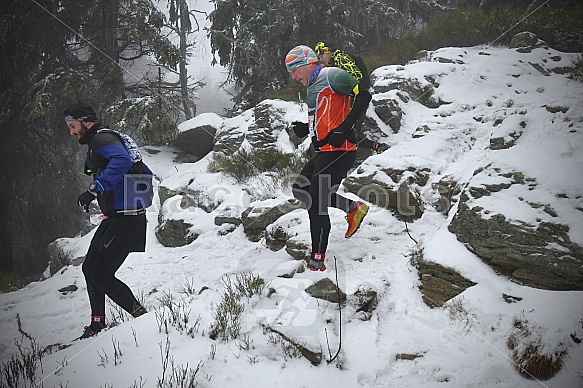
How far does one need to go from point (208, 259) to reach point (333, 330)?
2725 millimetres

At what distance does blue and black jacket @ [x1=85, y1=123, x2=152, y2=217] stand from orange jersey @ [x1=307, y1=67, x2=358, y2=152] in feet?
5.93

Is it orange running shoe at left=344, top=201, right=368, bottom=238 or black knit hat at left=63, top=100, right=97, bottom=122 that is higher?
black knit hat at left=63, top=100, right=97, bottom=122

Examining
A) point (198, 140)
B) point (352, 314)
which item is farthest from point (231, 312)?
point (198, 140)

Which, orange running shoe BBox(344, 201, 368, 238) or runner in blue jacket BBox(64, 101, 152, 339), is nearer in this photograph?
runner in blue jacket BBox(64, 101, 152, 339)

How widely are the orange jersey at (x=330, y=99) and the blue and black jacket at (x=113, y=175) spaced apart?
1.81 m

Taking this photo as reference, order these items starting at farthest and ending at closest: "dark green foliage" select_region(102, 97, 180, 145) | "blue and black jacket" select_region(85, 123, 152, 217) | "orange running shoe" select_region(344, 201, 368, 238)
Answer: "dark green foliage" select_region(102, 97, 180, 145)
"orange running shoe" select_region(344, 201, 368, 238)
"blue and black jacket" select_region(85, 123, 152, 217)

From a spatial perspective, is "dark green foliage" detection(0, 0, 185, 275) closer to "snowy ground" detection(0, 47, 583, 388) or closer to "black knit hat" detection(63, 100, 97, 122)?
"snowy ground" detection(0, 47, 583, 388)

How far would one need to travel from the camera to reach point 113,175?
3.01 metres

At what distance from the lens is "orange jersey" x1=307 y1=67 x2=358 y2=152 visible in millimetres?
3135

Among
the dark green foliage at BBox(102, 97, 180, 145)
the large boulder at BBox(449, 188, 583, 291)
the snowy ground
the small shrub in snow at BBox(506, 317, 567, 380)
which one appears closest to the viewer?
the small shrub in snow at BBox(506, 317, 567, 380)

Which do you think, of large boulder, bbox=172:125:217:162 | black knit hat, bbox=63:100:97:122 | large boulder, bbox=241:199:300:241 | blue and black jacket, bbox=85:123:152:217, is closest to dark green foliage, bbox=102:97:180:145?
large boulder, bbox=172:125:217:162

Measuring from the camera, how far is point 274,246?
4395 mm

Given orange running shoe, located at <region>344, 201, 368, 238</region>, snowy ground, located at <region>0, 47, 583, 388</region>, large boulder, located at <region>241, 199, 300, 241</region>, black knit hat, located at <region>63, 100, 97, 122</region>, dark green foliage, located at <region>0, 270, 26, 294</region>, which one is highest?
black knit hat, located at <region>63, 100, 97, 122</region>

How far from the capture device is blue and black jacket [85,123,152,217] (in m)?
3.02
